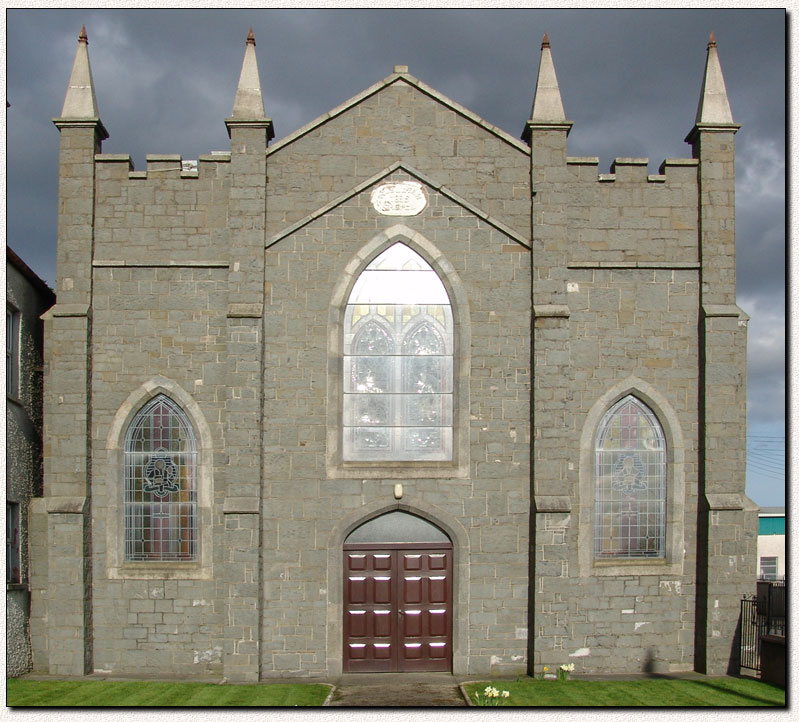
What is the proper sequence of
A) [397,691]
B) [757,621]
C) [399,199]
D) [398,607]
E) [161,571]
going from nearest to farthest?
[397,691] → [757,621] → [161,571] → [398,607] → [399,199]

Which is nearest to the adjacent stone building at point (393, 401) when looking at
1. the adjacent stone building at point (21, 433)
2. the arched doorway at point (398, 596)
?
the arched doorway at point (398, 596)

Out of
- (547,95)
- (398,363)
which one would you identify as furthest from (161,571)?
(547,95)

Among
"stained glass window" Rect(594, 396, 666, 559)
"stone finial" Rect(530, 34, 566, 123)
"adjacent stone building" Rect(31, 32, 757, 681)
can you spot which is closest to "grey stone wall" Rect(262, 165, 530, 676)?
"adjacent stone building" Rect(31, 32, 757, 681)

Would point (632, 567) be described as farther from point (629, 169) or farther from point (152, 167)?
point (152, 167)

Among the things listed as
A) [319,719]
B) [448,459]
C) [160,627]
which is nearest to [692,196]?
[448,459]

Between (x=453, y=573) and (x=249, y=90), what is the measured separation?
346 inches

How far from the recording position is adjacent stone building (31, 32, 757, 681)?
50.9 ft

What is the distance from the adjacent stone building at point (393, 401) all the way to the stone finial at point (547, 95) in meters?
0.06

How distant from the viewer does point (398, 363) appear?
1602 cm

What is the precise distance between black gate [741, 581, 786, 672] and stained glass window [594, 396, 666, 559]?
1.62 meters

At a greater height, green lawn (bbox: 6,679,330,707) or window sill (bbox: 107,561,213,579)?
window sill (bbox: 107,561,213,579)

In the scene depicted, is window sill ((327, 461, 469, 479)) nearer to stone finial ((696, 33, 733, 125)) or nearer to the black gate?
the black gate

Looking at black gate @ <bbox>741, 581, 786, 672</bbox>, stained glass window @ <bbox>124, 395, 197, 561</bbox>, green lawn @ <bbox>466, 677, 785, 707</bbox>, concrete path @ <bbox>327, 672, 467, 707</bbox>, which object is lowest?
concrete path @ <bbox>327, 672, 467, 707</bbox>

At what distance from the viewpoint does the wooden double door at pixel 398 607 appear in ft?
51.3
